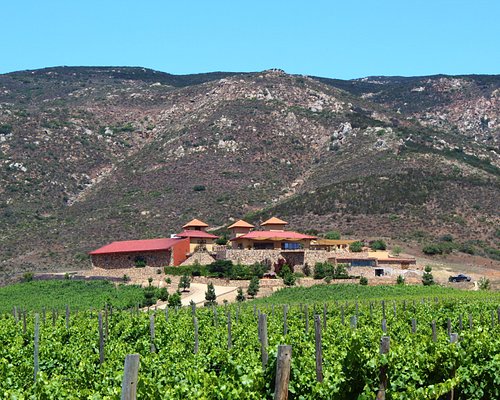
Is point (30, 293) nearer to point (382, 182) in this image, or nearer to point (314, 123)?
point (382, 182)

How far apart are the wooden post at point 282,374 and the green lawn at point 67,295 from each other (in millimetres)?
40027

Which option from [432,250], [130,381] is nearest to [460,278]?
[432,250]

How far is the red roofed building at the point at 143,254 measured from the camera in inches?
2771

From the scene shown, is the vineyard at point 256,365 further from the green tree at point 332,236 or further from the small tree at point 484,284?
the green tree at point 332,236

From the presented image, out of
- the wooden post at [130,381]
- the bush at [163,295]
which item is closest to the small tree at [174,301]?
the bush at [163,295]

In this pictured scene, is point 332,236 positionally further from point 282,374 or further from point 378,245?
point 282,374

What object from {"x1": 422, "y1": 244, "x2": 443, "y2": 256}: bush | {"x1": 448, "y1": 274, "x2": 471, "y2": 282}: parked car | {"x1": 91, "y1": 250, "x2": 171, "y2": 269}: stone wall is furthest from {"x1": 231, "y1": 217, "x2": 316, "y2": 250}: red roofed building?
{"x1": 448, "y1": 274, "x2": 471, "y2": 282}: parked car

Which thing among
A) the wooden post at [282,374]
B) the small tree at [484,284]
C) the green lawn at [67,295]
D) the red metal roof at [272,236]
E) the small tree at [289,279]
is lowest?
the green lawn at [67,295]

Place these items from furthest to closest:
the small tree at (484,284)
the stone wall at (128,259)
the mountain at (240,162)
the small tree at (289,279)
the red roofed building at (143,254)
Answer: the mountain at (240,162), the stone wall at (128,259), the red roofed building at (143,254), the small tree at (289,279), the small tree at (484,284)

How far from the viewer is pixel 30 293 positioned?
59.1 m

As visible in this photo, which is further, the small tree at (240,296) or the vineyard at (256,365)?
the small tree at (240,296)

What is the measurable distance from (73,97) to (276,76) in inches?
1610

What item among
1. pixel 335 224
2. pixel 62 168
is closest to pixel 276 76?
pixel 62 168

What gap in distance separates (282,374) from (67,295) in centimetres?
5043
